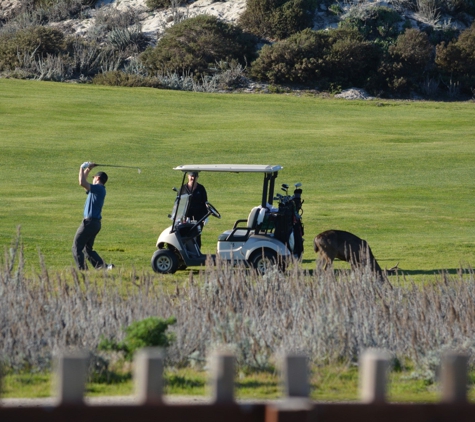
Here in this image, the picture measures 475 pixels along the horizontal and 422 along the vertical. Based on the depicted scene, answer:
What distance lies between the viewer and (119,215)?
20078 millimetres

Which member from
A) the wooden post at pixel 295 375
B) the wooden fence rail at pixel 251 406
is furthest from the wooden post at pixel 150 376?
the wooden post at pixel 295 375

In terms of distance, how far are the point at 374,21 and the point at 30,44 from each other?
1801 cm

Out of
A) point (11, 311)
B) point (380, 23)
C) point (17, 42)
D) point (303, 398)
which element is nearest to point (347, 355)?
point (11, 311)

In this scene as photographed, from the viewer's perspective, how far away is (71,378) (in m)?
2.73

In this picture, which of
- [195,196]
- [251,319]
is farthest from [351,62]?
[251,319]

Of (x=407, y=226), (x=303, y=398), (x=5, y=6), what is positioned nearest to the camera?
(x=303, y=398)

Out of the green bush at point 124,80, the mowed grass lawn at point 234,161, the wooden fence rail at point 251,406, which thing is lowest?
the wooden fence rail at point 251,406

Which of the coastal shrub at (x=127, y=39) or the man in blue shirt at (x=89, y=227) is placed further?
the coastal shrub at (x=127, y=39)

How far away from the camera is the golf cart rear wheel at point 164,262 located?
13.9 meters

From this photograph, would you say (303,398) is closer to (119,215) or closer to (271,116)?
(119,215)

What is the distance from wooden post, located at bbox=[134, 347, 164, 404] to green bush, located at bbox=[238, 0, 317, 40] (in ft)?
154

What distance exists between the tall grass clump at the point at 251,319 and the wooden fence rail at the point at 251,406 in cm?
459

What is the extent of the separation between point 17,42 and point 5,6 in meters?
15.7

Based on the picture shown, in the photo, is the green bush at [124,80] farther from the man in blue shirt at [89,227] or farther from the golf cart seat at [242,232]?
the golf cart seat at [242,232]
